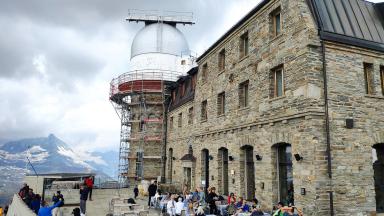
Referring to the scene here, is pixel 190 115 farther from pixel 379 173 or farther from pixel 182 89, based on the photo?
pixel 379 173

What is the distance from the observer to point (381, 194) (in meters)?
11.8

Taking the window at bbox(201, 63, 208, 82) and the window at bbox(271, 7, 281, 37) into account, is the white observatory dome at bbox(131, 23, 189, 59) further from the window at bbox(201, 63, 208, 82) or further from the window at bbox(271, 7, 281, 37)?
the window at bbox(271, 7, 281, 37)

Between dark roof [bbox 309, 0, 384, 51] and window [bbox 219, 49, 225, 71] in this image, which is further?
window [bbox 219, 49, 225, 71]

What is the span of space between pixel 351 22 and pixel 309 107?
4667mm

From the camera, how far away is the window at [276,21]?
13408 mm

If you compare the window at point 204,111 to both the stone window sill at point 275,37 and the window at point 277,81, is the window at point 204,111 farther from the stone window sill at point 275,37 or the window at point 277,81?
the stone window sill at point 275,37

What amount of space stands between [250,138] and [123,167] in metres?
20.5

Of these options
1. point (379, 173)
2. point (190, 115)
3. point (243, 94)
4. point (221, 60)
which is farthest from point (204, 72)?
point (379, 173)

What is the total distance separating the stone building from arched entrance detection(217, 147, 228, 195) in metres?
0.59

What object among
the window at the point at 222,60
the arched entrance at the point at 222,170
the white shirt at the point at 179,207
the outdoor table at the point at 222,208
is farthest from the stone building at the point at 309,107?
the white shirt at the point at 179,207

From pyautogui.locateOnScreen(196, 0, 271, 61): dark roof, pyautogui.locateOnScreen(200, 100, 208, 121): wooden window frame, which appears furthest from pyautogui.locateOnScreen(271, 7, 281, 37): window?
pyautogui.locateOnScreen(200, 100, 208, 121): wooden window frame

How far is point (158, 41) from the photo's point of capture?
32.6 metres

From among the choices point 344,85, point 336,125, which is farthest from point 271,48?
point 336,125

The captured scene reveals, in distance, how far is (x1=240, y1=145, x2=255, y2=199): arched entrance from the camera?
582 inches
